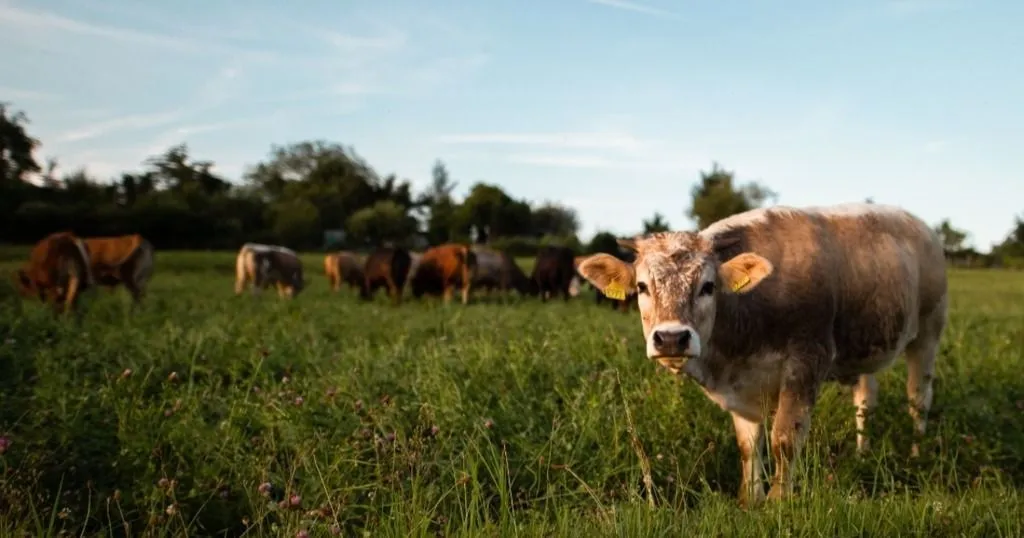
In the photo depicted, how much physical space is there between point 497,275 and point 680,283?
66.9 ft

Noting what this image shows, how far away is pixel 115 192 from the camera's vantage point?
47438mm

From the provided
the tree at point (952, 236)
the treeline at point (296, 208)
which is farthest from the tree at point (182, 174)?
the tree at point (952, 236)

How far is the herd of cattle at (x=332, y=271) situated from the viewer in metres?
12.0

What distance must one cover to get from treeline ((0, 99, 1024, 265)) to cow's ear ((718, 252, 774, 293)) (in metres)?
17.0

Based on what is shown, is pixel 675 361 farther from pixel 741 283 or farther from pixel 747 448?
pixel 747 448

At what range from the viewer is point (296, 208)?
55375 mm

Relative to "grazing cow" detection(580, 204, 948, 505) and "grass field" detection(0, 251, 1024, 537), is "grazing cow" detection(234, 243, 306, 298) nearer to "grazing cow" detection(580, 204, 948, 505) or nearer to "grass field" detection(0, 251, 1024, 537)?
"grass field" detection(0, 251, 1024, 537)

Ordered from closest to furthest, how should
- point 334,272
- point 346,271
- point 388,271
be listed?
1. point 388,271
2. point 346,271
3. point 334,272

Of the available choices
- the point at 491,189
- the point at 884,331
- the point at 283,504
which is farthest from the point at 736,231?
the point at 491,189

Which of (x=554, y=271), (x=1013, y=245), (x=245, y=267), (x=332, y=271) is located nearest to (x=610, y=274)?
(x=554, y=271)

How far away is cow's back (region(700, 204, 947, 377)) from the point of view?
4.12 m

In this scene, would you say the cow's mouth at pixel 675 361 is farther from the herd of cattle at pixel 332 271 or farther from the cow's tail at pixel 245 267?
the cow's tail at pixel 245 267

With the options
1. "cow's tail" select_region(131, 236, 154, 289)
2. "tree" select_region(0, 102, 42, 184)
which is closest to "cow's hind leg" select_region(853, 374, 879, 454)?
"cow's tail" select_region(131, 236, 154, 289)

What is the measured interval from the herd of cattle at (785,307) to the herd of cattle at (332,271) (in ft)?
33.9
